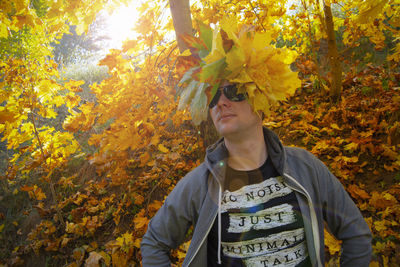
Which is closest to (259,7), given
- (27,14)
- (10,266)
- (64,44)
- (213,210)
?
(27,14)

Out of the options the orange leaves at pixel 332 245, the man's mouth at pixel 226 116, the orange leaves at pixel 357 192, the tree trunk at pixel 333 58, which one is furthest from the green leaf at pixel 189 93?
the tree trunk at pixel 333 58

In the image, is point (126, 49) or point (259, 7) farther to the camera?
point (259, 7)

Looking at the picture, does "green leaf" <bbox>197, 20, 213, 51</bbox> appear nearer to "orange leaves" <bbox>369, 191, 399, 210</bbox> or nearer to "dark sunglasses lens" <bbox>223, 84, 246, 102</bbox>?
"dark sunglasses lens" <bbox>223, 84, 246, 102</bbox>

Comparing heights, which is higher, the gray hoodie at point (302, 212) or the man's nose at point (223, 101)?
the man's nose at point (223, 101)

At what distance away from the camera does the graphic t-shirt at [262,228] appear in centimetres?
130

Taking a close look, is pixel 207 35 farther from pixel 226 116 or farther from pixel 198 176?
pixel 198 176

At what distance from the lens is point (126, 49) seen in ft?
8.00

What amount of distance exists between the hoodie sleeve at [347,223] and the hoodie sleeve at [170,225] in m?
0.79

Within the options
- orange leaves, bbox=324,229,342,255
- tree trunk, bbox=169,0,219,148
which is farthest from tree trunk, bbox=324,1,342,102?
orange leaves, bbox=324,229,342,255

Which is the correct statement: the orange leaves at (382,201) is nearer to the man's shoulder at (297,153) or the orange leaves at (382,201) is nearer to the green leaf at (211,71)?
the man's shoulder at (297,153)

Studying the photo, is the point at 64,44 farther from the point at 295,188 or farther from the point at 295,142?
the point at 295,188

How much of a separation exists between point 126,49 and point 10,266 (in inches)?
155

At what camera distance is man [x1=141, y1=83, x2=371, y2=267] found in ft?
4.30

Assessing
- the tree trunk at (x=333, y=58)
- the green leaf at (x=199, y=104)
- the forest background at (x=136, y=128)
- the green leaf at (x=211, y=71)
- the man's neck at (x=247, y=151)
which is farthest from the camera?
the tree trunk at (x=333, y=58)
